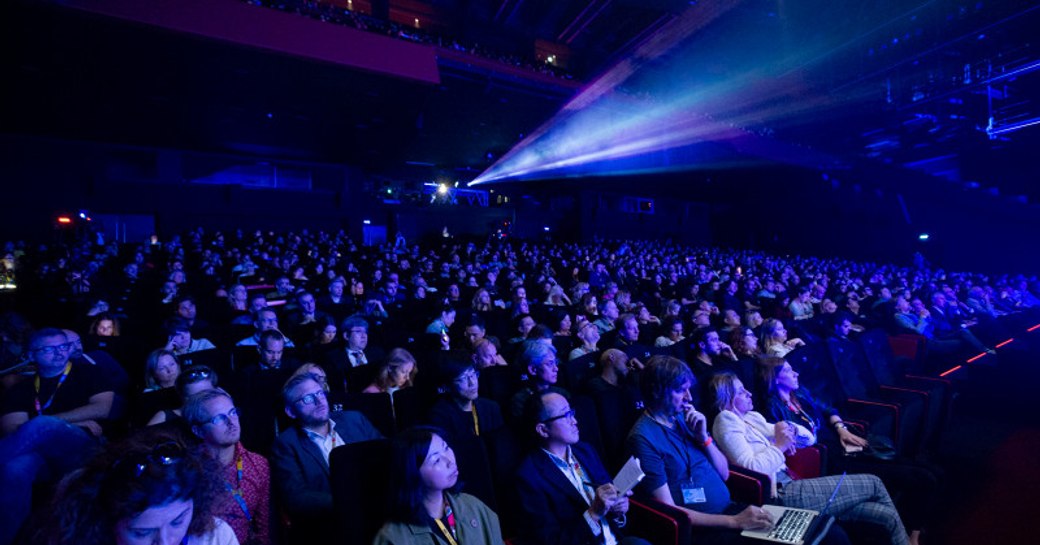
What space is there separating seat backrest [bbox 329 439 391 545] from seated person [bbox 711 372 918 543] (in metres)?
1.84

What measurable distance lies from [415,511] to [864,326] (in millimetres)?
6667

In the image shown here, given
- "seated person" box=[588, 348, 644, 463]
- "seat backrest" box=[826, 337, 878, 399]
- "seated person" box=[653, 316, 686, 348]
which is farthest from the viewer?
"seated person" box=[653, 316, 686, 348]

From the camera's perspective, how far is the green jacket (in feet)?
5.30

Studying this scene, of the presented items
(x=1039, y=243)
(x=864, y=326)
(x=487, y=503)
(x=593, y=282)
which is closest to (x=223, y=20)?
(x=593, y=282)

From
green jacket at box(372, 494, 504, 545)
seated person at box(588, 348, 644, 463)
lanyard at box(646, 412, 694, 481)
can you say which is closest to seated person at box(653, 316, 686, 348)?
seated person at box(588, 348, 644, 463)

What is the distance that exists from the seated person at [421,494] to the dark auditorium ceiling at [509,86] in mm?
8368

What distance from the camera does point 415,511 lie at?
163cm

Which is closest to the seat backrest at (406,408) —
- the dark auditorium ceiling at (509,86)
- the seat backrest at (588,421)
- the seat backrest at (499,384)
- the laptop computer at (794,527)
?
the seat backrest at (499,384)

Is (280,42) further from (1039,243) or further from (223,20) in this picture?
(1039,243)

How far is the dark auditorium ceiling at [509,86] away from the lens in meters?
7.87

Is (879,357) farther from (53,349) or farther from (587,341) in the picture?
(53,349)

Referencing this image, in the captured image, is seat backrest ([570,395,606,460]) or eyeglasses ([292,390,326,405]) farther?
seat backrest ([570,395,606,460])

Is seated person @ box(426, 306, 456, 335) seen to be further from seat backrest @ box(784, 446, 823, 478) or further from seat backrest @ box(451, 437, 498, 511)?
seat backrest @ box(784, 446, 823, 478)

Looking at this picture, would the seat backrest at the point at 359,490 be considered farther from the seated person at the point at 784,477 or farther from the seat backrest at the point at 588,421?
the seated person at the point at 784,477
